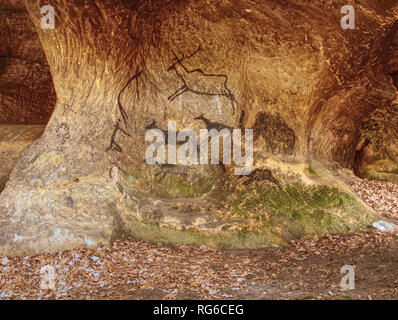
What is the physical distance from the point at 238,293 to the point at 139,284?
125 centimetres

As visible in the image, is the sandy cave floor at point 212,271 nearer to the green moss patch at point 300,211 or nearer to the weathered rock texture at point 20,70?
the green moss patch at point 300,211

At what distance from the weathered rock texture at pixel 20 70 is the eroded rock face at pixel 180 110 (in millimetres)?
4714

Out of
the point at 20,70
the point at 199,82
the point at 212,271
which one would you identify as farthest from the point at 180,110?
the point at 20,70

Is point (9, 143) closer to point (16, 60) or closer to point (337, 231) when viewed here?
point (16, 60)

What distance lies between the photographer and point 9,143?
325 inches

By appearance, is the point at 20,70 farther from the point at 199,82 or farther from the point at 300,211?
the point at 300,211

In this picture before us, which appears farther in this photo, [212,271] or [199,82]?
[199,82]

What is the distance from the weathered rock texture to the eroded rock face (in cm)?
471

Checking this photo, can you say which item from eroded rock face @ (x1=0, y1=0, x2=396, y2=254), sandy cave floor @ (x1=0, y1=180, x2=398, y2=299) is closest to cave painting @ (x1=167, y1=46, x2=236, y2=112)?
eroded rock face @ (x1=0, y1=0, x2=396, y2=254)

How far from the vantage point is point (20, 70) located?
10812 mm

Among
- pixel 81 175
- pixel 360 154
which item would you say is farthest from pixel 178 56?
pixel 360 154

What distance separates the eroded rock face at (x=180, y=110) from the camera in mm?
6090

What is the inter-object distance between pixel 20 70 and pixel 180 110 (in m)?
6.24

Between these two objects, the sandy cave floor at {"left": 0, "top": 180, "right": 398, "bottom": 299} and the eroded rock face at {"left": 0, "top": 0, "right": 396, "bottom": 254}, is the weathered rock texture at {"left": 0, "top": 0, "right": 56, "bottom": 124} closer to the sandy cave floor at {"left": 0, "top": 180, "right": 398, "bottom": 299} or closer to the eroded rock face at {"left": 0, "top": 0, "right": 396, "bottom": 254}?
the eroded rock face at {"left": 0, "top": 0, "right": 396, "bottom": 254}
